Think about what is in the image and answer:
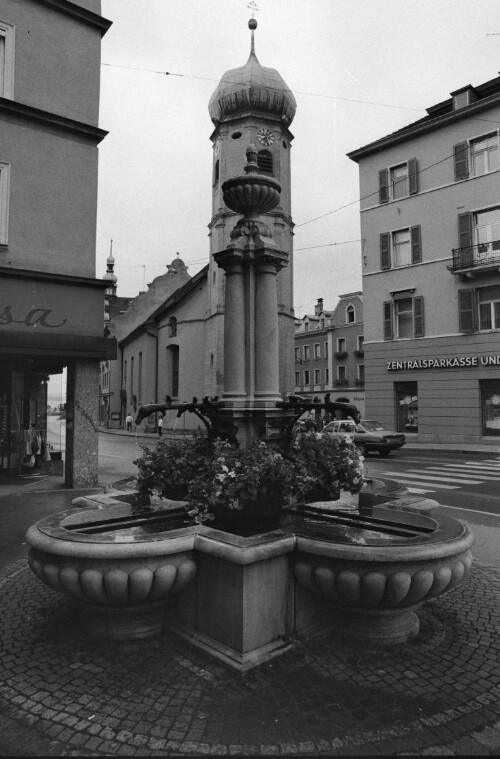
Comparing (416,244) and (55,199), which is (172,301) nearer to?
(416,244)

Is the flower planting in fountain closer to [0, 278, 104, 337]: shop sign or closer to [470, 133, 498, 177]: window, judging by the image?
[0, 278, 104, 337]: shop sign

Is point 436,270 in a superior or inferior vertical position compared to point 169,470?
superior

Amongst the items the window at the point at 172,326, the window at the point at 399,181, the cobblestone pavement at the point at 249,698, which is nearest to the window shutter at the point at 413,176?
the window at the point at 399,181

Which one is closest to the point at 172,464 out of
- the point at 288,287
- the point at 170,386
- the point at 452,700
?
the point at 452,700

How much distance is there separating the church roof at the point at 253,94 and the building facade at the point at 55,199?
20106mm

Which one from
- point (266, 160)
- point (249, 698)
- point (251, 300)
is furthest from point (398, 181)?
point (249, 698)

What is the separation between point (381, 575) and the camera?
11.1 ft

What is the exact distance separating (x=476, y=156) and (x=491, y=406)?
12103 millimetres

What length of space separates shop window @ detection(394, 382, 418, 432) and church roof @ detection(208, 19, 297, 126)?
18739 millimetres

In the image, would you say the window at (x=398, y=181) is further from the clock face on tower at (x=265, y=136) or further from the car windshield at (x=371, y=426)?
the car windshield at (x=371, y=426)

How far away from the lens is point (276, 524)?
4480 millimetres

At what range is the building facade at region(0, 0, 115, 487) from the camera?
11.4m

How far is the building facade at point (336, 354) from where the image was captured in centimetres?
4691

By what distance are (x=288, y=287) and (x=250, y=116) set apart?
35.3 ft
